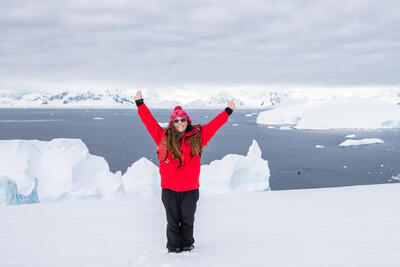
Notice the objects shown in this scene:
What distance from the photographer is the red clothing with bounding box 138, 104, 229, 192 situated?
9.32 feet

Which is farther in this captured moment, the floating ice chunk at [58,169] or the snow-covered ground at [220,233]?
the floating ice chunk at [58,169]

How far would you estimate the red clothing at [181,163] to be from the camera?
284 centimetres

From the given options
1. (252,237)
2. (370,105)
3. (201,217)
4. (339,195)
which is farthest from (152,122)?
(370,105)

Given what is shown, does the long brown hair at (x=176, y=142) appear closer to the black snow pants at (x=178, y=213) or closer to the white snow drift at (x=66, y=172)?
the black snow pants at (x=178, y=213)

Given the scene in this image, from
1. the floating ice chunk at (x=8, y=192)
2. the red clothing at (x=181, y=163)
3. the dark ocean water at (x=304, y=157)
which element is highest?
the red clothing at (x=181, y=163)

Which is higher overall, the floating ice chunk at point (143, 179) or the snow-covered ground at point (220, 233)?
the snow-covered ground at point (220, 233)

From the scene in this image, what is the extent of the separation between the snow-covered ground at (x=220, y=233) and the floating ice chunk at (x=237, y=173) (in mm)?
11943

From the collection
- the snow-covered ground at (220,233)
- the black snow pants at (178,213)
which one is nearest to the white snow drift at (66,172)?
the snow-covered ground at (220,233)

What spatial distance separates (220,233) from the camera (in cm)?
351

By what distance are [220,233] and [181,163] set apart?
1.12m

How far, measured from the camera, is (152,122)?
2.87 meters

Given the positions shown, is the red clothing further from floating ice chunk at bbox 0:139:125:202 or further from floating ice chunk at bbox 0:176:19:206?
floating ice chunk at bbox 0:139:125:202

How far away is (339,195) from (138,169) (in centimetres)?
1111

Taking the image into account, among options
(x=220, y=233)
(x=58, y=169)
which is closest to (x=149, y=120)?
(x=220, y=233)
